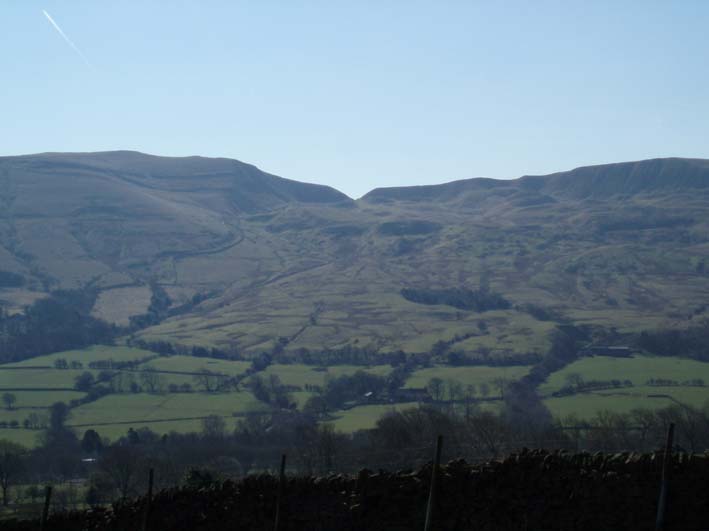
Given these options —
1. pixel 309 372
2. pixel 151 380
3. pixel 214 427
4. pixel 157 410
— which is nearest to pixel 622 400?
pixel 214 427

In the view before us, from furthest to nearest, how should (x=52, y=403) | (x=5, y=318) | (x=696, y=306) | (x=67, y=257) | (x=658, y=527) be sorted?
A: 1. (x=67, y=257)
2. (x=696, y=306)
3. (x=5, y=318)
4. (x=52, y=403)
5. (x=658, y=527)

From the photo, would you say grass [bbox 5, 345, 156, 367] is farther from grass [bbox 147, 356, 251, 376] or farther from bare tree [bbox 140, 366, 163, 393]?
bare tree [bbox 140, 366, 163, 393]

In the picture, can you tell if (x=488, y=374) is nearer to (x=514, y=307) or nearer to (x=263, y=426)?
(x=263, y=426)

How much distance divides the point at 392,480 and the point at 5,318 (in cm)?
12641

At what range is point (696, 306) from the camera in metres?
150

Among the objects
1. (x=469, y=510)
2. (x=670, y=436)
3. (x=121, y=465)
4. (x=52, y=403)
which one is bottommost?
(x=52, y=403)

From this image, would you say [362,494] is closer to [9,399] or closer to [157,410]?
[157,410]

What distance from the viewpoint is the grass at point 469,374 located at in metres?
96.1

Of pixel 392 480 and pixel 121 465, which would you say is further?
pixel 121 465

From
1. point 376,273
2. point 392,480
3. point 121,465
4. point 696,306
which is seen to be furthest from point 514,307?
point 392,480

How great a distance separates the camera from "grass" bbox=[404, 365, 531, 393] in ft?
315

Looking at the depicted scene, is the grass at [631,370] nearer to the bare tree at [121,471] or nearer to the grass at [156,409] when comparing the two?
the grass at [156,409]

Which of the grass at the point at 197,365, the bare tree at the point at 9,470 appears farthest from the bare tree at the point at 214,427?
the grass at the point at 197,365

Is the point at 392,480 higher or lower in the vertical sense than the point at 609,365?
higher
